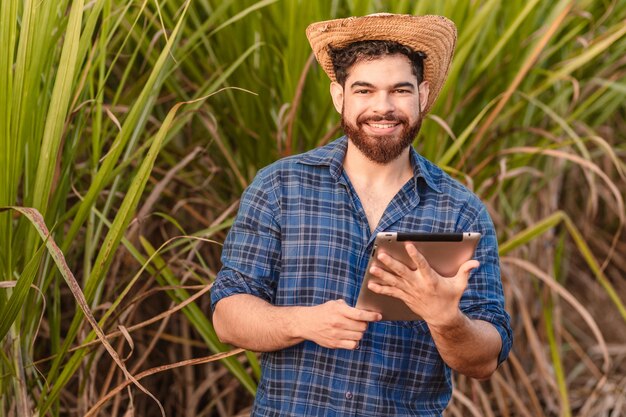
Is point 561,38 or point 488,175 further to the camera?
point 561,38

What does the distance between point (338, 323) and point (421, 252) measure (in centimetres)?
14

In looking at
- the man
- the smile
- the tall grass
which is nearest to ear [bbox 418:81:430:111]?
the man

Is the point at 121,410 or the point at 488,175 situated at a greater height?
the point at 488,175

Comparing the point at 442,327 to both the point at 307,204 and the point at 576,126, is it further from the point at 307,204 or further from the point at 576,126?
the point at 576,126

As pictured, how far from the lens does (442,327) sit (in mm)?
1412

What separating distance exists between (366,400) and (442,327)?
0.66 feet

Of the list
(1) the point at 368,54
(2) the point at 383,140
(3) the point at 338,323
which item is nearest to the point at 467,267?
(3) the point at 338,323

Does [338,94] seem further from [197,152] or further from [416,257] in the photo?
[197,152]

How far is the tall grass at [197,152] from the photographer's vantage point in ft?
5.48

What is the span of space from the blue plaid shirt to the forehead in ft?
0.44

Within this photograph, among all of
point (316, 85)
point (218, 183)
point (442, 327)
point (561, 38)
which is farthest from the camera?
point (561, 38)

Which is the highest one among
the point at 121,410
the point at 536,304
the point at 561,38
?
the point at 561,38

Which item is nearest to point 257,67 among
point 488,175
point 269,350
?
point 488,175

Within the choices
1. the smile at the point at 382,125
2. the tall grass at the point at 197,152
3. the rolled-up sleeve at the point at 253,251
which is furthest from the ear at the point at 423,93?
the tall grass at the point at 197,152
